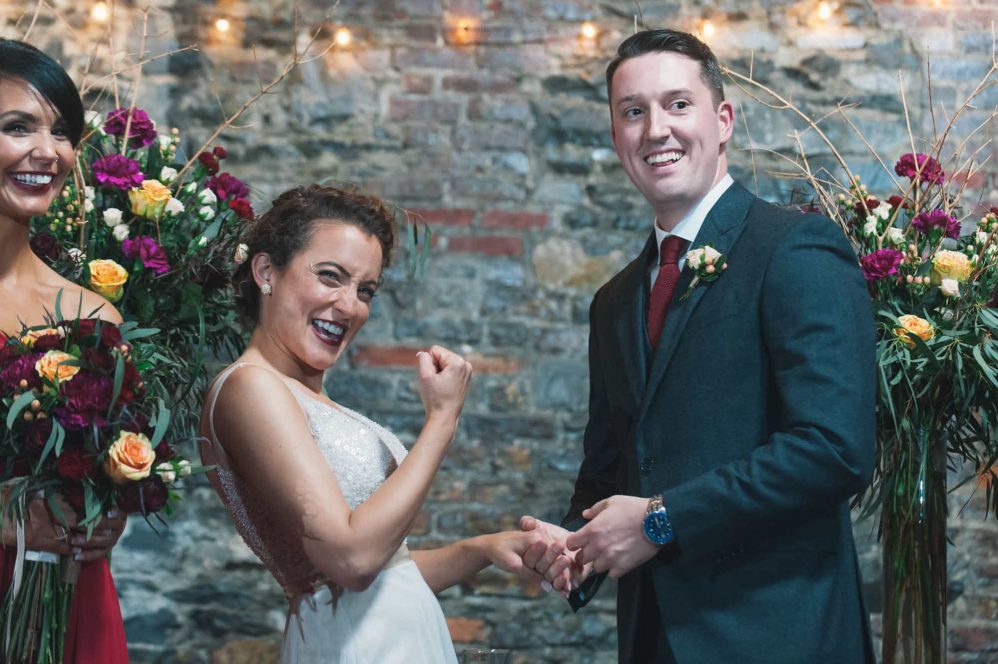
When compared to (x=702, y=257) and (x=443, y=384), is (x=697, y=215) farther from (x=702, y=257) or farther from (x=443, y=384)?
(x=443, y=384)

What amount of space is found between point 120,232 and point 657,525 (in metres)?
1.38

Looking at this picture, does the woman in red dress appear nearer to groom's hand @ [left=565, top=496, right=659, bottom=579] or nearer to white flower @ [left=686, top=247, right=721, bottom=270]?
groom's hand @ [left=565, top=496, right=659, bottom=579]

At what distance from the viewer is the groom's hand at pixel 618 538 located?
75.3 inches

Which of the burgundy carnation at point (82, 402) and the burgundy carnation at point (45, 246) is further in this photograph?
the burgundy carnation at point (45, 246)

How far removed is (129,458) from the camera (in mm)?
1790

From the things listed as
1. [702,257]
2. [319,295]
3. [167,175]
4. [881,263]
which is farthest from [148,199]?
[881,263]

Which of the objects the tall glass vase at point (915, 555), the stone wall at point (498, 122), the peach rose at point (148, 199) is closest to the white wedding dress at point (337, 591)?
the peach rose at point (148, 199)

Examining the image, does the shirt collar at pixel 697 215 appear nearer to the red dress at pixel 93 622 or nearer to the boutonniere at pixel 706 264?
the boutonniere at pixel 706 264

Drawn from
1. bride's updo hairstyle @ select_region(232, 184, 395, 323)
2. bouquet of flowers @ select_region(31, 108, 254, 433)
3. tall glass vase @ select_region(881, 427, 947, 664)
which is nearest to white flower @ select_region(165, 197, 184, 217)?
bouquet of flowers @ select_region(31, 108, 254, 433)

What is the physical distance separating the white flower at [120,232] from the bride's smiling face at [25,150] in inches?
13.0

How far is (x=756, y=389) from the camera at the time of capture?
1.97 m

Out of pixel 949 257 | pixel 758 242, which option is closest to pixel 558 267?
pixel 949 257

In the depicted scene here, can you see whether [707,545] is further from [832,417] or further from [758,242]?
[758,242]

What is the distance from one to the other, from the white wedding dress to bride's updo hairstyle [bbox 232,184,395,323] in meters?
0.25
